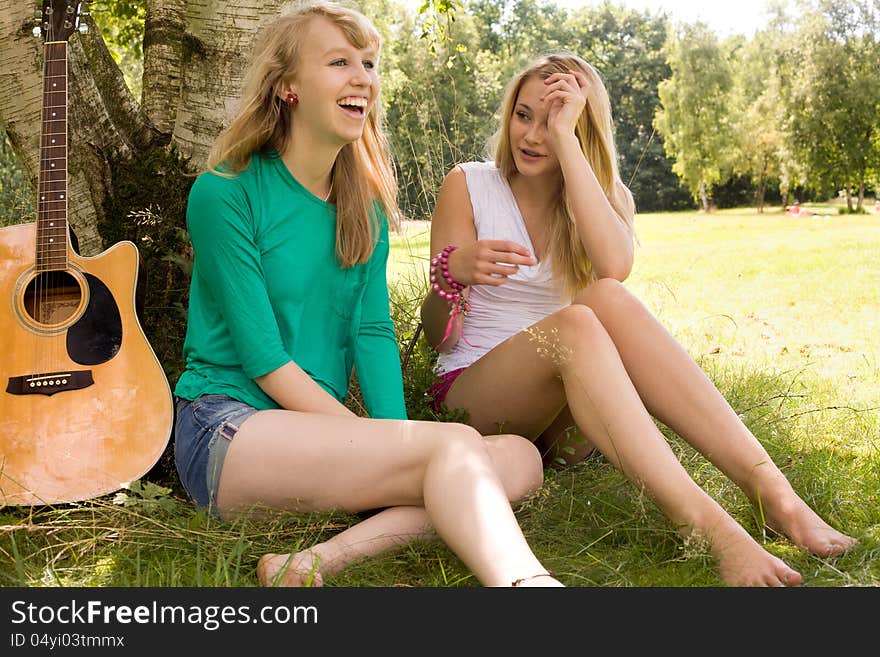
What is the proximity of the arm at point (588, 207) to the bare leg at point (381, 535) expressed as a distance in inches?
26.2

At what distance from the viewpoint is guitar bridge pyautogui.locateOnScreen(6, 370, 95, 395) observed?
2678 millimetres

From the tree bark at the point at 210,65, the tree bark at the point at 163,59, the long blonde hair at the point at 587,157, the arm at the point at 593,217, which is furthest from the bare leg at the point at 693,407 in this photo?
the tree bark at the point at 163,59

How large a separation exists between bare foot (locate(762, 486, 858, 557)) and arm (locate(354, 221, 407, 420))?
107cm

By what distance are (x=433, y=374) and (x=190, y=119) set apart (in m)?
1.30

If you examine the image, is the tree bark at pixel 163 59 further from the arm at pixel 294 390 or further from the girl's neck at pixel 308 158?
the arm at pixel 294 390

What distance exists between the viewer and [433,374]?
3312 mm

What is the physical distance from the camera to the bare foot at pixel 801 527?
239 centimetres

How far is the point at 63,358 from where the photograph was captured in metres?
2.71

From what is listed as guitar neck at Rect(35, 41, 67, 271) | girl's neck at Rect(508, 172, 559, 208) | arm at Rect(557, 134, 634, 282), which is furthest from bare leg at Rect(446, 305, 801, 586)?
guitar neck at Rect(35, 41, 67, 271)

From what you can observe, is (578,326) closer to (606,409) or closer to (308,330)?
(606,409)

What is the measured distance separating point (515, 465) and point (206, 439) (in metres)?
0.83

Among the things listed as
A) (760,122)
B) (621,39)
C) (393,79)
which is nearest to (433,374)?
(393,79)

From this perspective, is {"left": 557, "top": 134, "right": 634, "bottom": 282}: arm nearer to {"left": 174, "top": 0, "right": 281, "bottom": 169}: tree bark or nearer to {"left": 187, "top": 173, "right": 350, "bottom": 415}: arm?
{"left": 187, "top": 173, "right": 350, "bottom": 415}: arm

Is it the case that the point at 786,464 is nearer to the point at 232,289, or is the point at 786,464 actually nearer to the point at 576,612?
the point at 576,612
